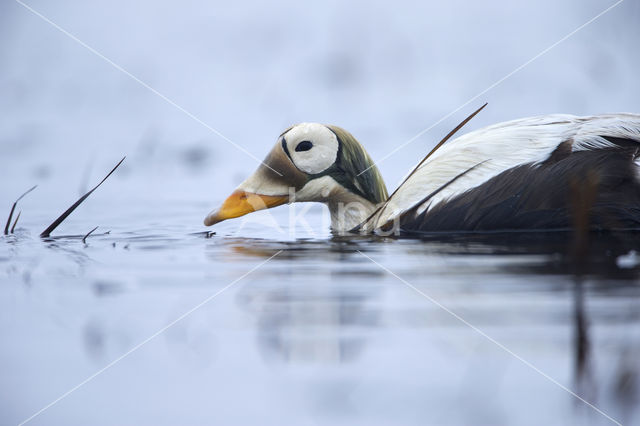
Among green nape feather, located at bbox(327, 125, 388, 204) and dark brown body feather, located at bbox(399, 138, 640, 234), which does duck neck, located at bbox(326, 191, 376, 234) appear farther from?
dark brown body feather, located at bbox(399, 138, 640, 234)

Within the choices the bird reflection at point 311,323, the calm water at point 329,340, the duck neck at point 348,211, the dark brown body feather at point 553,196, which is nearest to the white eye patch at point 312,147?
the duck neck at point 348,211

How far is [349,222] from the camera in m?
5.08

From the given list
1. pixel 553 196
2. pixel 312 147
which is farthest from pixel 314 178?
pixel 553 196

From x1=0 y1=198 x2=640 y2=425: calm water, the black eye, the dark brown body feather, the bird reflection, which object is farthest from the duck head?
the bird reflection

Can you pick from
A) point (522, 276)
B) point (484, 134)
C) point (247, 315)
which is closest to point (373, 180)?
point (484, 134)

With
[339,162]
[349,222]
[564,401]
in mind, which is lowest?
[564,401]

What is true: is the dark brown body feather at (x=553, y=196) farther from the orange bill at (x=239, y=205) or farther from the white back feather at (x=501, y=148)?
the orange bill at (x=239, y=205)

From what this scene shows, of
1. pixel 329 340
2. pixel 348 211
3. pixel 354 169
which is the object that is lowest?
pixel 329 340

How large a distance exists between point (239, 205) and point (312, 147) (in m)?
0.61

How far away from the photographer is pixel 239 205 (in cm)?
488

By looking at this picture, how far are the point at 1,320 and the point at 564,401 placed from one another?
1.73m

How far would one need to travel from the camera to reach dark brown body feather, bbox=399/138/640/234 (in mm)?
4117

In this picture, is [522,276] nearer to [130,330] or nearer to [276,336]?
[276,336]

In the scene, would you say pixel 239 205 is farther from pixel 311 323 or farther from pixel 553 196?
pixel 311 323
